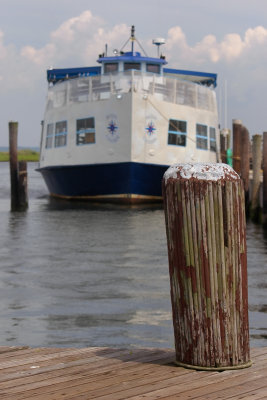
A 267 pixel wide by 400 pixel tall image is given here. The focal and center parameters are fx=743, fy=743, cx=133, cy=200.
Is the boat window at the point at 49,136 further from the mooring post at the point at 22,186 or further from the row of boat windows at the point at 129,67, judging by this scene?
the mooring post at the point at 22,186

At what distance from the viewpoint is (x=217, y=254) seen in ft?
14.8

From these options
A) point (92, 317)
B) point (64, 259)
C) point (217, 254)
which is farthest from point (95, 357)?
point (64, 259)

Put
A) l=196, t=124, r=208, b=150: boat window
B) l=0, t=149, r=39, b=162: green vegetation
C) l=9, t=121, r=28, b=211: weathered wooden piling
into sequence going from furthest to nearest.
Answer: l=0, t=149, r=39, b=162: green vegetation
l=196, t=124, r=208, b=150: boat window
l=9, t=121, r=28, b=211: weathered wooden piling

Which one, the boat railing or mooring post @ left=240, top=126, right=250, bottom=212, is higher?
the boat railing

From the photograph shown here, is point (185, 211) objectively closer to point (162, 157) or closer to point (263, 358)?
point (263, 358)

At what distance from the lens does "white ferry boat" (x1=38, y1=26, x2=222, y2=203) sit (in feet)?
90.0

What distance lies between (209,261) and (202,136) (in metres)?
25.5

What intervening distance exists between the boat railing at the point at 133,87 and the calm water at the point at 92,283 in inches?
276

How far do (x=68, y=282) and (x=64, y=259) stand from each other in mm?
3046

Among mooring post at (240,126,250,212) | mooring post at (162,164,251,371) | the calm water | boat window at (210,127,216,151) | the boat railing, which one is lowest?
the calm water

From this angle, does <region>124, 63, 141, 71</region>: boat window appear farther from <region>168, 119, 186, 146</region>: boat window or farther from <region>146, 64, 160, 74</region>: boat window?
<region>168, 119, 186, 146</region>: boat window

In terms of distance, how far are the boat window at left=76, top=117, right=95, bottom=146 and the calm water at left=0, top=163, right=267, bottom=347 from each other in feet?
19.0

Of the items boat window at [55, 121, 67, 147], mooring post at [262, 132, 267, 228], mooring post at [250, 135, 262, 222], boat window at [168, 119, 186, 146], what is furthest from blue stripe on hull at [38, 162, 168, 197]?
mooring post at [262, 132, 267, 228]

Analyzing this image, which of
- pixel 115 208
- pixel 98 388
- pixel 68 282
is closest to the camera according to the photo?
pixel 98 388
